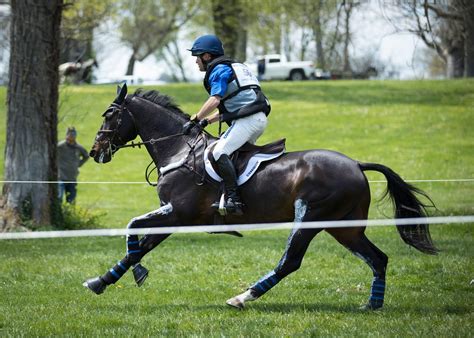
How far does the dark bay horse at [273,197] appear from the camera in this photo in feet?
27.0

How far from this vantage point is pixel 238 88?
8.64 m

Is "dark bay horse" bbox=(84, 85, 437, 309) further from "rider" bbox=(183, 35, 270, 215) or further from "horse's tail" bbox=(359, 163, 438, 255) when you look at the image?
"rider" bbox=(183, 35, 270, 215)

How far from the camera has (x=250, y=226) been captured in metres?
8.54

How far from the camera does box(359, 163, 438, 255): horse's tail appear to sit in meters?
8.62

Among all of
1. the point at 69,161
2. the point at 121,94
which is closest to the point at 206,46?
the point at 121,94

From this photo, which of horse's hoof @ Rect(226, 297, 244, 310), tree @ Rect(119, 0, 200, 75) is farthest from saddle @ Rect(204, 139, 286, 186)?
tree @ Rect(119, 0, 200, 75)

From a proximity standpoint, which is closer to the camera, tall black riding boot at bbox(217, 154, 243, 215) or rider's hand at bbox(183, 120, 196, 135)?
tall black riding boot at bbox(217, 154, 243, 215)

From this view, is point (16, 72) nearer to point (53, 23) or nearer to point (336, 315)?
point (53, 23)

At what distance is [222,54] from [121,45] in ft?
162

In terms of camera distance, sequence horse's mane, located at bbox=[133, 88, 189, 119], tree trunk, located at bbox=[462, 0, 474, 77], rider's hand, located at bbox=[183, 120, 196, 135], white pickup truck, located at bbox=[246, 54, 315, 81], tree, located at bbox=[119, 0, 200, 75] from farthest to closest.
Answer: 1. tree, located at bbox=[119, 0, 200, 75]
2. white pickup truck, located at bbox=[246, 54, 315, 81]
3. tree trunk, located at bbox=[462, 0, 474, 77]
4. horse's mane, located at bbox=[133, 88, 189, 119]
5. rider's hand, located at bbox=[183, 120, 196, 135]

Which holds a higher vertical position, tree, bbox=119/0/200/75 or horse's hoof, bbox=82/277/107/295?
tree, bbox=119/0/200/75

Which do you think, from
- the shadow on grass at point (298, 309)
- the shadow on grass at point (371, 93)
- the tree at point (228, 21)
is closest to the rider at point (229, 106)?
the shadow on grass at point (298, 309)

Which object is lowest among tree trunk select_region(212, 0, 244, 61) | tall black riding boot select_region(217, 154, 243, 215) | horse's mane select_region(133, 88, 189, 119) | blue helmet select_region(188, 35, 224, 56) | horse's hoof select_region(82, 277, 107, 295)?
horse's hoof select_region(82, 277, 107, 295)

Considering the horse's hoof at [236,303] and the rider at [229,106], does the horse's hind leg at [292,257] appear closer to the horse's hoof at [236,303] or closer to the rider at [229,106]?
the horse's hoof at [236,303]
